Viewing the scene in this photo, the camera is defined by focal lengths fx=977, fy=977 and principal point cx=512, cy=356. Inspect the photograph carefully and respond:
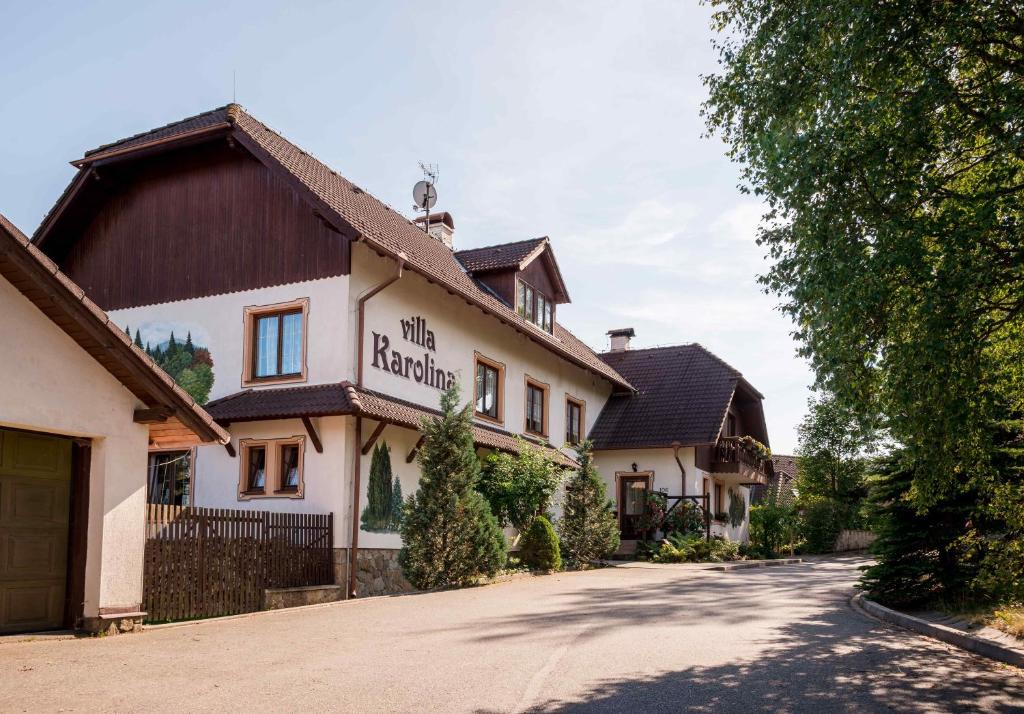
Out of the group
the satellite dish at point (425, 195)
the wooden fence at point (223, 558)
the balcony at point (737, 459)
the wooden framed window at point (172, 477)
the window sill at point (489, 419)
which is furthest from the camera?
the balcony at point (737, 459)

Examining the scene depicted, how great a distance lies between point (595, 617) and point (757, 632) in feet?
7.33

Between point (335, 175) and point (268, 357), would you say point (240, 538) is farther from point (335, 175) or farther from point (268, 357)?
point (335, 175)

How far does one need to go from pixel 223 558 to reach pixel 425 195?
16.4 metres

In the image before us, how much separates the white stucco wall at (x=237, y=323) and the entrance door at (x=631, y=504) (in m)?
15.4

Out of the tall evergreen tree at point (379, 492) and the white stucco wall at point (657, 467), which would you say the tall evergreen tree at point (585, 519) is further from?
the tall evergreen tree at point (379, 492)

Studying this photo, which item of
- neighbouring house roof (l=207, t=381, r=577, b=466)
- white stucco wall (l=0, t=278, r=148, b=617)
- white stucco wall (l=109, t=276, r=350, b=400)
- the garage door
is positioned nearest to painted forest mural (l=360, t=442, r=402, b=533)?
neighbouring house roof (l=207, t=381, r=577, b=466)

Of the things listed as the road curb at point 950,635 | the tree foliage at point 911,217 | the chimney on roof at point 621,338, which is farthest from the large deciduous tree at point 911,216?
the chimney on roof at point 621,338

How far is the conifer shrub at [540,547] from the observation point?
72.7ft

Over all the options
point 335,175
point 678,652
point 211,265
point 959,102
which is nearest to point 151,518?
point 678,652

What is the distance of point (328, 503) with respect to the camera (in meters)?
18.1

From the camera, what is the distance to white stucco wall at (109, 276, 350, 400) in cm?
1856

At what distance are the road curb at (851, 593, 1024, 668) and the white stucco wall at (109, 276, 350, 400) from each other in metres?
10.1

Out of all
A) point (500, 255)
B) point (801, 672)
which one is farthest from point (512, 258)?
point (801, 672)

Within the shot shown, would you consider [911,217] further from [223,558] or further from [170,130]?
[170,130]
